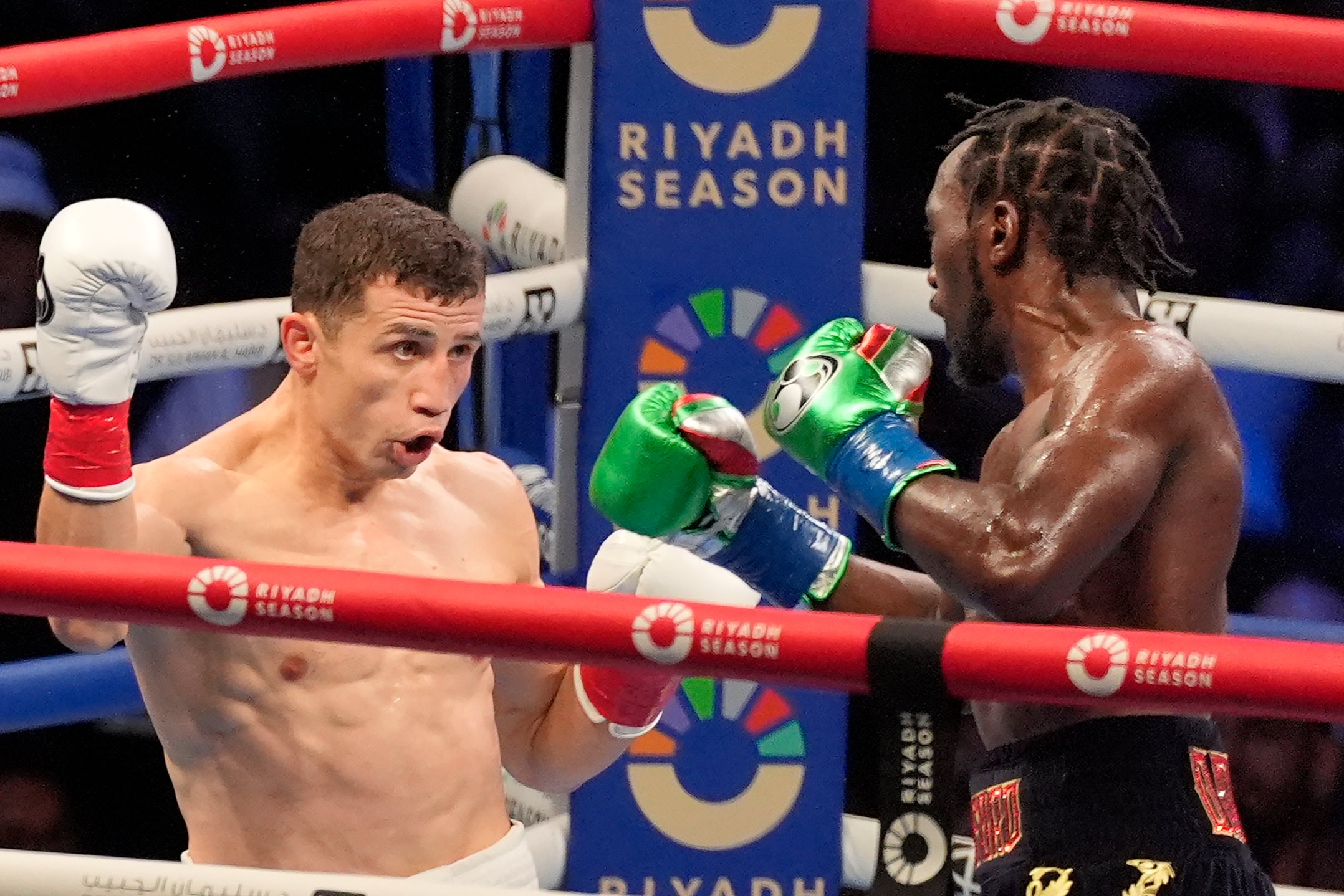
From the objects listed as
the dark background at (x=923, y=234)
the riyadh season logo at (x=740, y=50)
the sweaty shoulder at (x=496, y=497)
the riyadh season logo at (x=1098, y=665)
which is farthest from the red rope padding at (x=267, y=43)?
the riyadh season logo at (x=1098, y=665)

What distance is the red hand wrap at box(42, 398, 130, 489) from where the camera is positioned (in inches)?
73.9

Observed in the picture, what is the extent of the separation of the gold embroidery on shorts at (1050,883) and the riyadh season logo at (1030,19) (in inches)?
35.9

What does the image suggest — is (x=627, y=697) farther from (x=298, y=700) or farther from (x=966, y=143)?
(x=966, y=143)

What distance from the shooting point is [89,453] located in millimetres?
1884

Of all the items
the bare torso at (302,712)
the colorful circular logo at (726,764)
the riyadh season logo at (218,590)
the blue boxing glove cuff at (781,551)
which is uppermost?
the riyadh season logo at (218,590)

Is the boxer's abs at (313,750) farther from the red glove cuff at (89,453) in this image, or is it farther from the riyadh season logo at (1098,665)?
the riyadh season logo at (1098,665)

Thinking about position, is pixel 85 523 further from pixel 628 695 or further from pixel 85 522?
pixel 628 695

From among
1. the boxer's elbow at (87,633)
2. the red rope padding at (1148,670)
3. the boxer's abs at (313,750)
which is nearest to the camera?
the red rope padding at (1148,670)

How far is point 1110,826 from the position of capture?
6.19 feet

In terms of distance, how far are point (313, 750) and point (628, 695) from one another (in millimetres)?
303

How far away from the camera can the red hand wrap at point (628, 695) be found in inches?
83.9

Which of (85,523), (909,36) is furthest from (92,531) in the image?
(909,36)

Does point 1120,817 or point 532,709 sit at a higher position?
point 1120,817

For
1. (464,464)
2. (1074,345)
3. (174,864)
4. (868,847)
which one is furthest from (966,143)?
(174,864)
